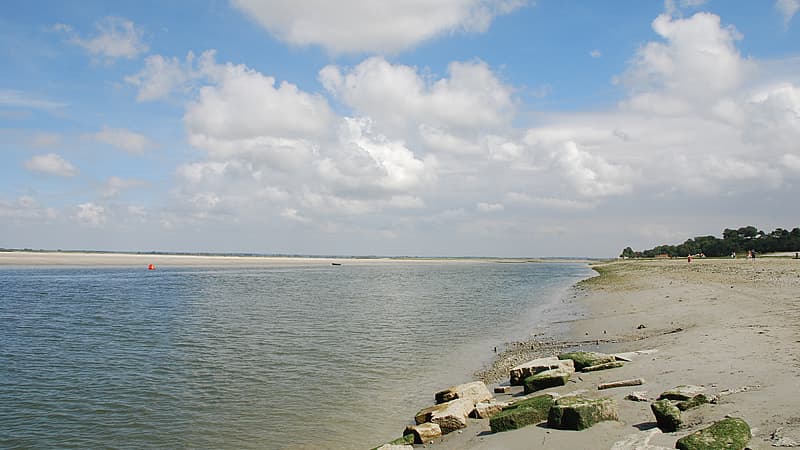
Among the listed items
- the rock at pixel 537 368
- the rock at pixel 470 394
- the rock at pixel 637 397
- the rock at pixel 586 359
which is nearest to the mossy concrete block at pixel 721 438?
the rock at pixel 637 397

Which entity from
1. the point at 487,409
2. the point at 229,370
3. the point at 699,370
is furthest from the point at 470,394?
the point at 229,370

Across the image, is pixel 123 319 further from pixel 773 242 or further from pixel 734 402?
pixel 773 242

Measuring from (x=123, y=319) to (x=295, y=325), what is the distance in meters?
10.2

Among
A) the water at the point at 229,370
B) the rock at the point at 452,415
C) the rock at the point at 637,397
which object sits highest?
the rock at the point at 637,397

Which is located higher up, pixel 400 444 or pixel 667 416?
pixel 667 416

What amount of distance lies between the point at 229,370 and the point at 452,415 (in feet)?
32.2

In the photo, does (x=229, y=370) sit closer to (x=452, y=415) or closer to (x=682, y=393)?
(x=452, y=415)

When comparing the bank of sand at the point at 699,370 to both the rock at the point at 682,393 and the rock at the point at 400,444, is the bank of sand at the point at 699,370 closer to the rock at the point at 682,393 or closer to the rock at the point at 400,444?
the rock at the point at 682,393

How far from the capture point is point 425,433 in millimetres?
10086

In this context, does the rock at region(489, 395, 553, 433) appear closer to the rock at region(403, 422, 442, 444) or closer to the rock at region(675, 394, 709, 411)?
the rock at region(403, 422, 442, 444)

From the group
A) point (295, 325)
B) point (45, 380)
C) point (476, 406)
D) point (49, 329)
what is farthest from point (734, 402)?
point (49, 329)

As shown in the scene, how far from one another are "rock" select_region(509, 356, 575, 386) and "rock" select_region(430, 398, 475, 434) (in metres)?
3.18

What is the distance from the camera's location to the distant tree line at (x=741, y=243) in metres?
103

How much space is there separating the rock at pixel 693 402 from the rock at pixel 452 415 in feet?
13.2
